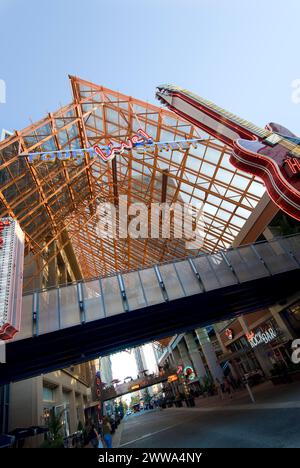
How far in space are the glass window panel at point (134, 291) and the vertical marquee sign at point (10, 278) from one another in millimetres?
4982

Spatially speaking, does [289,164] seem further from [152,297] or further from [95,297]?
[95,297]

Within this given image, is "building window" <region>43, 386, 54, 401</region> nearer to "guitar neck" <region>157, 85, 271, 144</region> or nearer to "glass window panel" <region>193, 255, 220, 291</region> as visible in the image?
"glass window panel" <region>193, 255, 220, 291</region>

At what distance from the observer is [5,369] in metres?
12.9

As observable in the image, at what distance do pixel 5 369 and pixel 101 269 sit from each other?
1508 inches

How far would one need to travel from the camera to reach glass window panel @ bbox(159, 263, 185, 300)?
12.6m

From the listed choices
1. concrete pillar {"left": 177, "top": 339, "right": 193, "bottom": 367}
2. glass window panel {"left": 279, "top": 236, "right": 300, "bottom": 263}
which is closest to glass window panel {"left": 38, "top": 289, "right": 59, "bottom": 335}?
glass window panel {"left": 279, "top": 236, "right": 300, "bottom": 263}

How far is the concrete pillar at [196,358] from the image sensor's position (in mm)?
A: 37088

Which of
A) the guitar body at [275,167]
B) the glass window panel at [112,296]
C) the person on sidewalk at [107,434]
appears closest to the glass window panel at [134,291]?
the glass window panel at [112,296]

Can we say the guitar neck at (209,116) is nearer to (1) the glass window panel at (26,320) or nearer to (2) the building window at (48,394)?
(1) the glass window panel at (26,320)

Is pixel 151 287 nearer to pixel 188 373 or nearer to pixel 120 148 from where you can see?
pixel 120 148

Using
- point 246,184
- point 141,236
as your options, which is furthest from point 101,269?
point 246,184

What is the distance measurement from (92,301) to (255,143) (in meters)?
11.6

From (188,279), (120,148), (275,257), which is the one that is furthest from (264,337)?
(120,148)

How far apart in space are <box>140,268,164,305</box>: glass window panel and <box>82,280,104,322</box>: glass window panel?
7.94 feet
